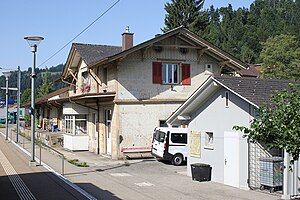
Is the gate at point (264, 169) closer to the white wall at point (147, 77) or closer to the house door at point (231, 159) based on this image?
the house door at point (231, 159)

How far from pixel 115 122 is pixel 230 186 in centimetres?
1087

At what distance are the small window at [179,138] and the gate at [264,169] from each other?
7592 millimetres

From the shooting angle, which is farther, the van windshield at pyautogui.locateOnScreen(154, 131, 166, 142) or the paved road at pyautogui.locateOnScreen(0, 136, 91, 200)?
the van windshield at pyautogui.locateOnScreen(154, 131, 166, 142)

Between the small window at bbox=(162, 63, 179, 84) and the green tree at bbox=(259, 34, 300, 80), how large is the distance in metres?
16.2

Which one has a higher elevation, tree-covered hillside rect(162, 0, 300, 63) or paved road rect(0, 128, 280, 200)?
tree-covered hillside rect(162, 0, 300, 63)

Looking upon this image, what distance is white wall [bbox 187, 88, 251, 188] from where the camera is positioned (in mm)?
17250

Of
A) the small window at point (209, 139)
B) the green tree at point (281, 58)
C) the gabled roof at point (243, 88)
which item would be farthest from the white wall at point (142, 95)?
the green tree at point (281, 58)

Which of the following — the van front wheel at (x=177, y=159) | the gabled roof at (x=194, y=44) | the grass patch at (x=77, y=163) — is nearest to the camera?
the grass patch at (x=77, y=163)

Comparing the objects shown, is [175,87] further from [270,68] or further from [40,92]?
[40,92]

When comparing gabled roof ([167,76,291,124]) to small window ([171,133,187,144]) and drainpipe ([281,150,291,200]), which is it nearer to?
drainpipe ([281,150,291,200])

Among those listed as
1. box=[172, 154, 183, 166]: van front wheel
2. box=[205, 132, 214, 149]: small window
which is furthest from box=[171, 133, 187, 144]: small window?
box=[205, 132, 214, 149]: small window

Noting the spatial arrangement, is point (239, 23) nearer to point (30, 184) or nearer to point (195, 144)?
point (195, 144)

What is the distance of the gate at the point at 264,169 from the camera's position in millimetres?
15922

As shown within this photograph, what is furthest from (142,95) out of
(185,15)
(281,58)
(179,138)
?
(185,15)
